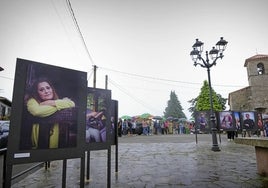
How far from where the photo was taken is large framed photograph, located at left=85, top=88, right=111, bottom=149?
3.32 metres

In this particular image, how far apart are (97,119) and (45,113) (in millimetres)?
1210

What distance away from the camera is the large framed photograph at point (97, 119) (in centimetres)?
332

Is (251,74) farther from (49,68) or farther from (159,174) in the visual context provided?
(49,68)

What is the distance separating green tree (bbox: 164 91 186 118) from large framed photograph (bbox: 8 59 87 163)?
205ft

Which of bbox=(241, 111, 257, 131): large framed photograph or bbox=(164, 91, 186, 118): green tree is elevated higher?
bbox=(164, 91, 186, 118): green tree

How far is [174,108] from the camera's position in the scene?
6512 cm

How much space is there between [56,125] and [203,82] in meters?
47.7

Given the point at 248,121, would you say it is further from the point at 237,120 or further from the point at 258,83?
the point at 258,83

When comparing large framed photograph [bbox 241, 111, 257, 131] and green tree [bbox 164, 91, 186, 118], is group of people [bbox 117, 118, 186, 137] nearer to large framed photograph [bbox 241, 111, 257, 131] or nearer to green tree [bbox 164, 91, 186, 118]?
large framed photograph [bbox 241, 111, 257, 131]

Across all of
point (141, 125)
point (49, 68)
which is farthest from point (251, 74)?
point (49, 68)

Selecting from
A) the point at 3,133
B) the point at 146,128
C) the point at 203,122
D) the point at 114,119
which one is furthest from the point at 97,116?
the point at 146,128

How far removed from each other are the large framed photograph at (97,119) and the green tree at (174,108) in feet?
201

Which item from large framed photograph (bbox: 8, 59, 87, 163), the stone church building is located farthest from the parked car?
the stone church building

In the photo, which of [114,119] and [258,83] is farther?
[258,83]
